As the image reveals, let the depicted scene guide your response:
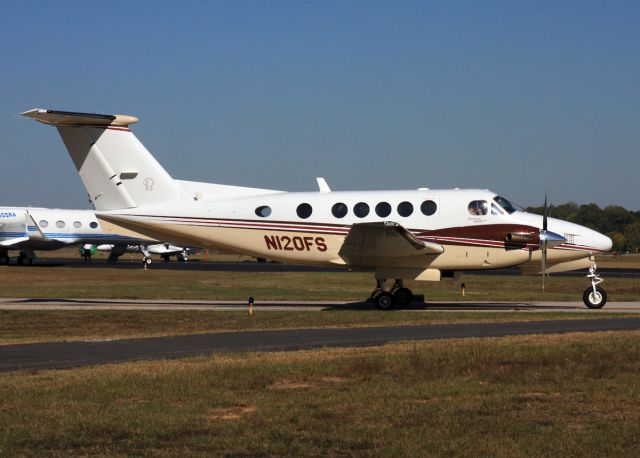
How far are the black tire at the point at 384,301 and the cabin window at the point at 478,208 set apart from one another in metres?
3.70

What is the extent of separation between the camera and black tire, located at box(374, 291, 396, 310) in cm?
2925

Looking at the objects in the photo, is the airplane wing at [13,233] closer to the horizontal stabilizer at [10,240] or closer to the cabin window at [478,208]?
the horizontal stabilizer at [10,240]

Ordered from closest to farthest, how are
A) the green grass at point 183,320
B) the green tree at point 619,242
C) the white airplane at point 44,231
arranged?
1. the green grass at point 183,320
2. the white airplane at point 44,231
3. the green tree at point 619,242

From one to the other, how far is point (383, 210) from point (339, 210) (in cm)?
139

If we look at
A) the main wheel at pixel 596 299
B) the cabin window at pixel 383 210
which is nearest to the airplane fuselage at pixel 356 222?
the cabin window at pixel 383 210

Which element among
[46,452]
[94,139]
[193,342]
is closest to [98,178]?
[94,139]

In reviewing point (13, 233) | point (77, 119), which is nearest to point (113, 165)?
point (77, 119)

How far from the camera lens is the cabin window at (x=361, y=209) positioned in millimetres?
28984

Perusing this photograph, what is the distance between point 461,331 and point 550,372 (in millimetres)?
6523

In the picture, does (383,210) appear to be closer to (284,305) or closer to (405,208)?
(405,208)

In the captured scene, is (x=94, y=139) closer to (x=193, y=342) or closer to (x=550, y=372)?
(x=193, y=342)

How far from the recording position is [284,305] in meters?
32.5

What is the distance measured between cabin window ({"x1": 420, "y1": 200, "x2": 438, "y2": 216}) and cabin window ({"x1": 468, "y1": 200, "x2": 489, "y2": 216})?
1.08 metres

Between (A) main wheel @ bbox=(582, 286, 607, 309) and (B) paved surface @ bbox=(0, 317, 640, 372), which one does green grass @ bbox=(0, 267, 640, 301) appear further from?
(B) paved surface @ bbox=(0, 317, 640, 372)
